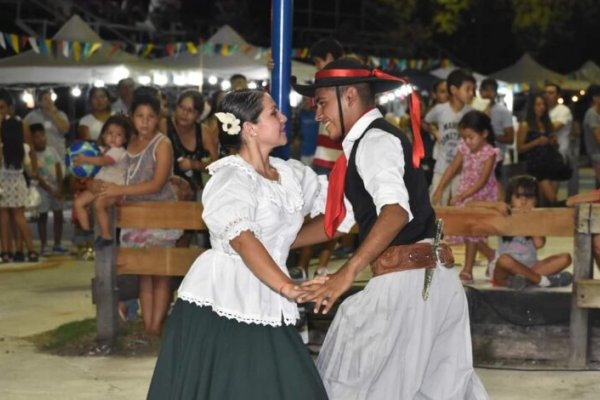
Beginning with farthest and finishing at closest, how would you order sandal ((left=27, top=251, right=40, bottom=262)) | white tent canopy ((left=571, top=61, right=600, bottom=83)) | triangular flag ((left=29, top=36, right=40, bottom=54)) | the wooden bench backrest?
white tent canopy ((left=571, top=61, right=600, bottom=83))
triangular flag ((left=29, top=36, right=40, bottom=54))
sandal ((left=27, top=251, right=40, bottom=262))
the wooden bench backrest

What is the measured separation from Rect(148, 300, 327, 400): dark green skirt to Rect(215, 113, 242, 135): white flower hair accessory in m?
0.72

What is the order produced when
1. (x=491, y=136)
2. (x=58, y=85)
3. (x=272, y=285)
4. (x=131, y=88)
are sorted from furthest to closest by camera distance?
(x=58, y=85)
(x=131, y=88)
(x=491, y=136)
(x=272, y=285)

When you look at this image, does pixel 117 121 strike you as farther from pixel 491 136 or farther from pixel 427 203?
pixel 427 203

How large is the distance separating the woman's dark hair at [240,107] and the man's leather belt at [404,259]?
745 millimetres

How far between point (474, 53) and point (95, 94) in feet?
107

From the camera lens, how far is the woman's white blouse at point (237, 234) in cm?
511

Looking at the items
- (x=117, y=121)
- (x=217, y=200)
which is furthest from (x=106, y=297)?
(x=217, y=200)

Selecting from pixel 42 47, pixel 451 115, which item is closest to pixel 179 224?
pixel 451 115

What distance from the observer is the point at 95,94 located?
13.5 m

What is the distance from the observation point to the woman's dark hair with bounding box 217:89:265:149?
5.30 metres

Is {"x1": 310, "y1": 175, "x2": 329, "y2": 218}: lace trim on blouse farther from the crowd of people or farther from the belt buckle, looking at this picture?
the belt buckle

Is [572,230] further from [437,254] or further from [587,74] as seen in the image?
[587,74]

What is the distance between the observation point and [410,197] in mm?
5207

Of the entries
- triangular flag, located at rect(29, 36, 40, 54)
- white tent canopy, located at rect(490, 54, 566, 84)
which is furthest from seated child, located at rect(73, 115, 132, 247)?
white tent canopy, located at rect(490, 54, 566, 84)
